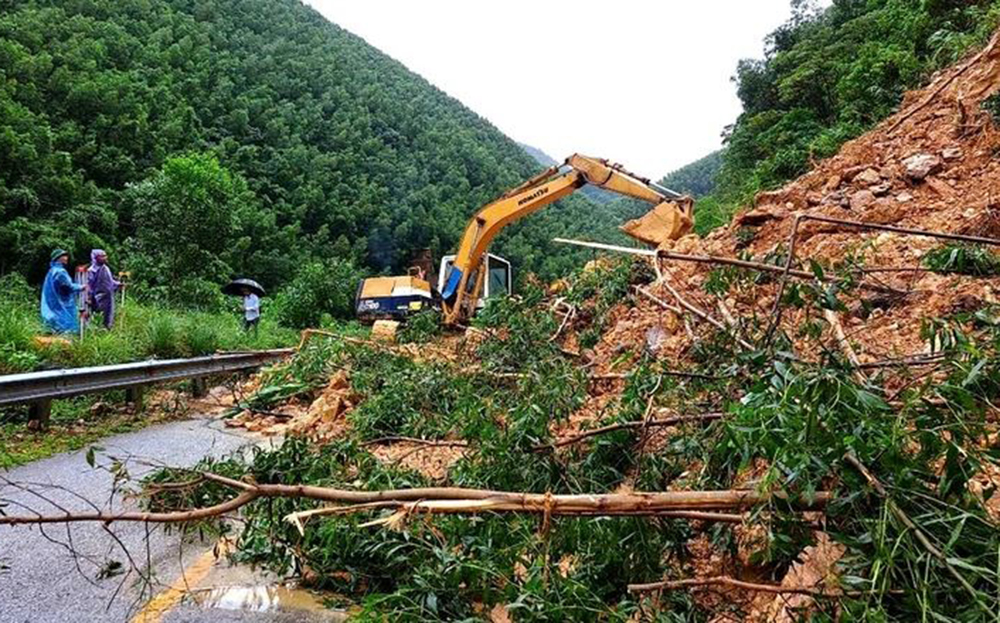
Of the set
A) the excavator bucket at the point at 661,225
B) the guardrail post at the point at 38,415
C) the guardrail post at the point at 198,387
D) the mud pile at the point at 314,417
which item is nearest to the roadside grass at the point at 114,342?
the guardrail post at the point at 198,387

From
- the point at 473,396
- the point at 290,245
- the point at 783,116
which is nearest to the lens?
the point at 473,396

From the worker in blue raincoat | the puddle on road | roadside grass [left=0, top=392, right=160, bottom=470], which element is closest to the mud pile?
roadside grass [left=0, top=392, right=160, bottom=470]

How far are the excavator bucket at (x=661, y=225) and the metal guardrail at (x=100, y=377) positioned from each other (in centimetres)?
636

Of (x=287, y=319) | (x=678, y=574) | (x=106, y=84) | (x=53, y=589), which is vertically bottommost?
(x=287, y=319)

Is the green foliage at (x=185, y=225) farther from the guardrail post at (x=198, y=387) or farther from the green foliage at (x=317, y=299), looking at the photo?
the guardrail post at (x=198, y=387)

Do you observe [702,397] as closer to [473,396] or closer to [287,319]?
[473,396]

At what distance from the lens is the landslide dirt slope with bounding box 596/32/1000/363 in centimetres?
391

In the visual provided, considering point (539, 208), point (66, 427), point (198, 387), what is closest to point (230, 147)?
point (539, 208)

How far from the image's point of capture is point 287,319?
25234 millimetres

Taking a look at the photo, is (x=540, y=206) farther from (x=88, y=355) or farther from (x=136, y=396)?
(x=88, y=355)

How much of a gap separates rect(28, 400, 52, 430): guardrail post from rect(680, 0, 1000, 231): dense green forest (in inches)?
405

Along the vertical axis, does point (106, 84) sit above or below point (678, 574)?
above

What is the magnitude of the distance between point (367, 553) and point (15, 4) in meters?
49.3

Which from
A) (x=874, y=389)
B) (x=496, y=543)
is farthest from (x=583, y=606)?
(x=874, y=389)
